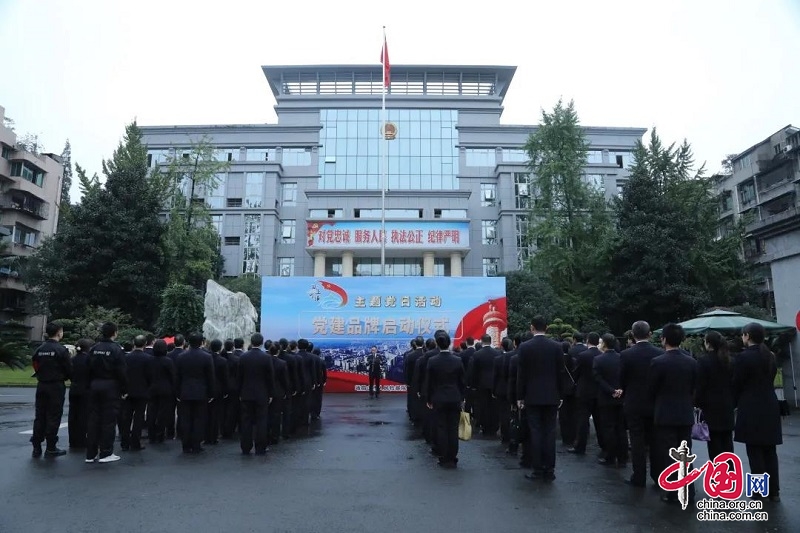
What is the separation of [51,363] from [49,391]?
36cm

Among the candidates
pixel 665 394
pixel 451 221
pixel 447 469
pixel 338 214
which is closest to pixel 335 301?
pixel 447 469

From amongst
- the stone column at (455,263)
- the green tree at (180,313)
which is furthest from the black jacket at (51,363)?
the stone column at (455,263)

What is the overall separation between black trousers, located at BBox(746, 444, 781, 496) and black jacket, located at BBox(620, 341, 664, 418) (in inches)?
37.3

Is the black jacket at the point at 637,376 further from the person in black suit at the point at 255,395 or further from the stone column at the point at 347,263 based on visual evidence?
the stone column at the point at 347,263

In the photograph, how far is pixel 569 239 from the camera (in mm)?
30078

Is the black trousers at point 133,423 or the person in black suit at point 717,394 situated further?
the black trousers at point 133,423

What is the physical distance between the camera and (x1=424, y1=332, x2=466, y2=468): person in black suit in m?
6.79

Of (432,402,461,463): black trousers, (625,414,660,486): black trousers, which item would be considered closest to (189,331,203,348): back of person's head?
(432,402,461,463): black trousers

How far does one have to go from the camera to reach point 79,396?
25.1 feet

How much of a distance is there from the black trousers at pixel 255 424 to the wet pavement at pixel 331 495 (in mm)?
225

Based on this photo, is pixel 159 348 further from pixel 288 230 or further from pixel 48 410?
pixel 288 230

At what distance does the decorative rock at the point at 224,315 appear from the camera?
17.8 m

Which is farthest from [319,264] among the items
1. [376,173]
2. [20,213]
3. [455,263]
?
[20,213]

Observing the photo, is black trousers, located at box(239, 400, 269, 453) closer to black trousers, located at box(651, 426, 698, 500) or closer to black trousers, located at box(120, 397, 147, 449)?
black trousers, located at box(120, 397, 147, 449)
